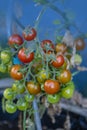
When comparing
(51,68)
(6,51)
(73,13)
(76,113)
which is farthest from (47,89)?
(73,13)

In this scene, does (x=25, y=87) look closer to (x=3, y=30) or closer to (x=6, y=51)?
(x=6, y=51)

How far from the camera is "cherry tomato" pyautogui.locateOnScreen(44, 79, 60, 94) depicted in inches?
38.5

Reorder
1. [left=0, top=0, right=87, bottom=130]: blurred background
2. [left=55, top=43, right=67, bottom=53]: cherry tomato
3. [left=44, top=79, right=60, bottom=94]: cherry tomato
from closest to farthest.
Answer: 1. [left=44, top=79, right=60, bottom=94]: cherry tomato
2. [left=55, top=43, right=67, bottom=53]: cherry tomato
3. [left=0, top=0, right=87, bottom=130]: blurred background

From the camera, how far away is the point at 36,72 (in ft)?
3.49

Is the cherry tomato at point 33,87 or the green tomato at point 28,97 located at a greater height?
the cherry tomato at point 33,87

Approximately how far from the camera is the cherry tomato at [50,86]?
3.21 feet

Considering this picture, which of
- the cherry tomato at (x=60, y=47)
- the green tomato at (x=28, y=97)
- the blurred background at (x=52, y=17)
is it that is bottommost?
the green tomato at (x=28, y=97)

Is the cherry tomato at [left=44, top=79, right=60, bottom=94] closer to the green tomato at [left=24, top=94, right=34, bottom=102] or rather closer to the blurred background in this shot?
the green tomato at [left=24, top=94, right=34, bottom=102]

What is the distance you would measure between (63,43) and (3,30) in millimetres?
478

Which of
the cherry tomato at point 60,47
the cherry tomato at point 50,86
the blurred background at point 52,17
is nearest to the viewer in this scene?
the cherry tomato at point 50,86

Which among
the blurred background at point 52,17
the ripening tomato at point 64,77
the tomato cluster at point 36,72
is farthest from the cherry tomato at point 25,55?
the blurred background at point 52,17

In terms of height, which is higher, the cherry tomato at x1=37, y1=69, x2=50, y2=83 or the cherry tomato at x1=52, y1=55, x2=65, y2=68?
the cherry tomato at x1=52, y1=55, x2=65, y2=68

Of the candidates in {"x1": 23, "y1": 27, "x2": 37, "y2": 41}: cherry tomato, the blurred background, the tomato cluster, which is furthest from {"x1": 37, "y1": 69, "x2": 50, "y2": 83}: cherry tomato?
the blurred background

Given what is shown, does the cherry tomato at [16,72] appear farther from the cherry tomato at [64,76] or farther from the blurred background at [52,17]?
the blurred background at [52,17]
